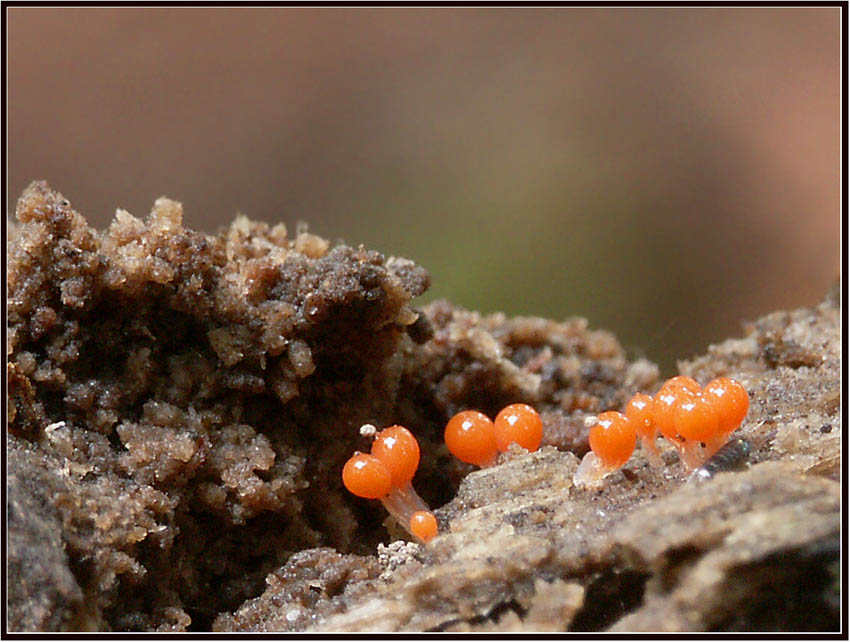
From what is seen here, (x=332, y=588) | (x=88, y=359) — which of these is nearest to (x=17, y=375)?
(x=88, y=359)

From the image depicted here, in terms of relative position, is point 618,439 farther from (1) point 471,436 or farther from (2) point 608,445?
(1) point 471,436

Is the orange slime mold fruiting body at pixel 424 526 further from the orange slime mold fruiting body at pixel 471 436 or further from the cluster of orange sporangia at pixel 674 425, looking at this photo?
the cluster of orange sporangia at pixel 674 425

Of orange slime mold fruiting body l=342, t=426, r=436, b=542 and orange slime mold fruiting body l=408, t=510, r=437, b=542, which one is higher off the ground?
orange slime mold fruiting body l=342, t=426, r=436, b=542

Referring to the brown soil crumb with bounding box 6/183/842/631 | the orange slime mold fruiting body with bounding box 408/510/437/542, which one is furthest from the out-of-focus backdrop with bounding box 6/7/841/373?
the orange slime mold fruiting body with bounding box 408/510/437/542

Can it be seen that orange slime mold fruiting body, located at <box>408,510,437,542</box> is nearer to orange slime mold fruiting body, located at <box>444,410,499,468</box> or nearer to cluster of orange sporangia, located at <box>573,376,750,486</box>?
orange slime mold fruiting body, located at <box>444,410,499,468</box>

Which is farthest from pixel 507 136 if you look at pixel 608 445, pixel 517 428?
pixel 608 445

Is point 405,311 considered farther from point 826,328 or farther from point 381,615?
point 826,328
